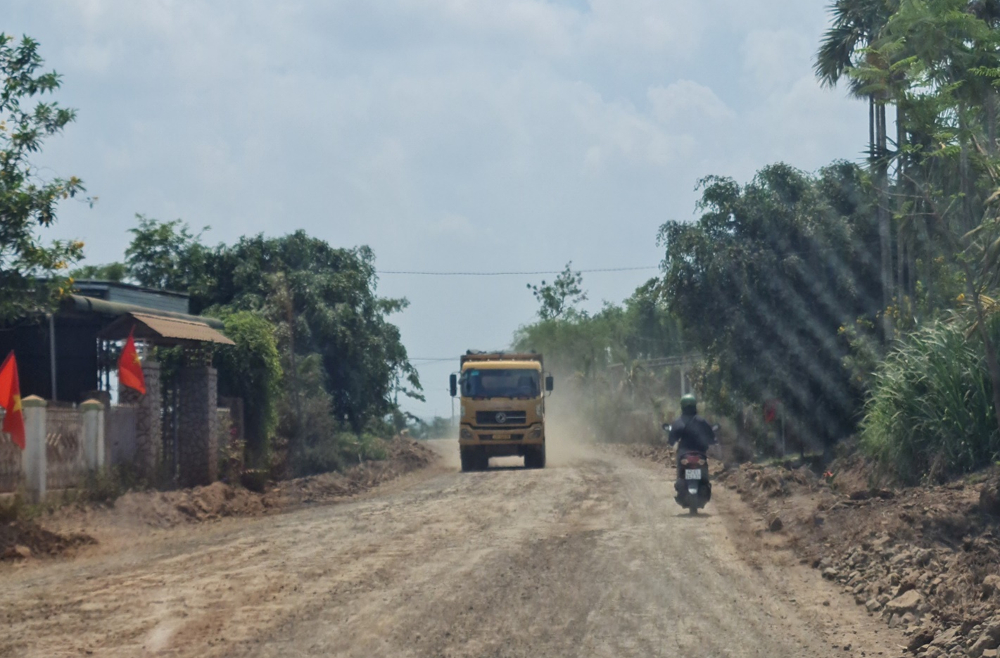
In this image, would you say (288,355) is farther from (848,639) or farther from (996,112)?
(848,639)

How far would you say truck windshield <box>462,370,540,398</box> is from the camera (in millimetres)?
29047

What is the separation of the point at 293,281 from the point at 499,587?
82.7 feet

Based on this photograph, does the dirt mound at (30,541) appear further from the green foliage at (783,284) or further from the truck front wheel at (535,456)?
the green foliage at (783,284)

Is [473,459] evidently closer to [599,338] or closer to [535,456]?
[535,456]

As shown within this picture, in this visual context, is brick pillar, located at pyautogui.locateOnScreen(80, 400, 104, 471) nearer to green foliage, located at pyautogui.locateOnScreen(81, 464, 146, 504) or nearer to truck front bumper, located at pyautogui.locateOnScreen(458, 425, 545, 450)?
green foliage, located at pyautogui.locateOnScreen(81, 464, 146, 504)

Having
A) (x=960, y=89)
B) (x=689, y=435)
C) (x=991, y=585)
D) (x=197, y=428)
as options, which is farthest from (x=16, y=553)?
(x=960, y=89)

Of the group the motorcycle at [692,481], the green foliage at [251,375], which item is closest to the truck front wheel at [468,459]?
the green foliage at [251,375]

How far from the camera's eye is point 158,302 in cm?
2600

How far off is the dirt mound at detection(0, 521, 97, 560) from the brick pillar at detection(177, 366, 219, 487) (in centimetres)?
655

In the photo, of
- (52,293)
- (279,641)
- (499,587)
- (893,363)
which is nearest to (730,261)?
(893,363)

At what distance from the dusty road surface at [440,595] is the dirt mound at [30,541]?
1.64 ft

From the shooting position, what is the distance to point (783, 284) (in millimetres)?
28500

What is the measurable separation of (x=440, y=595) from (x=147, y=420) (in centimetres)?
1179

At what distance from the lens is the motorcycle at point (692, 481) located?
622 inches
